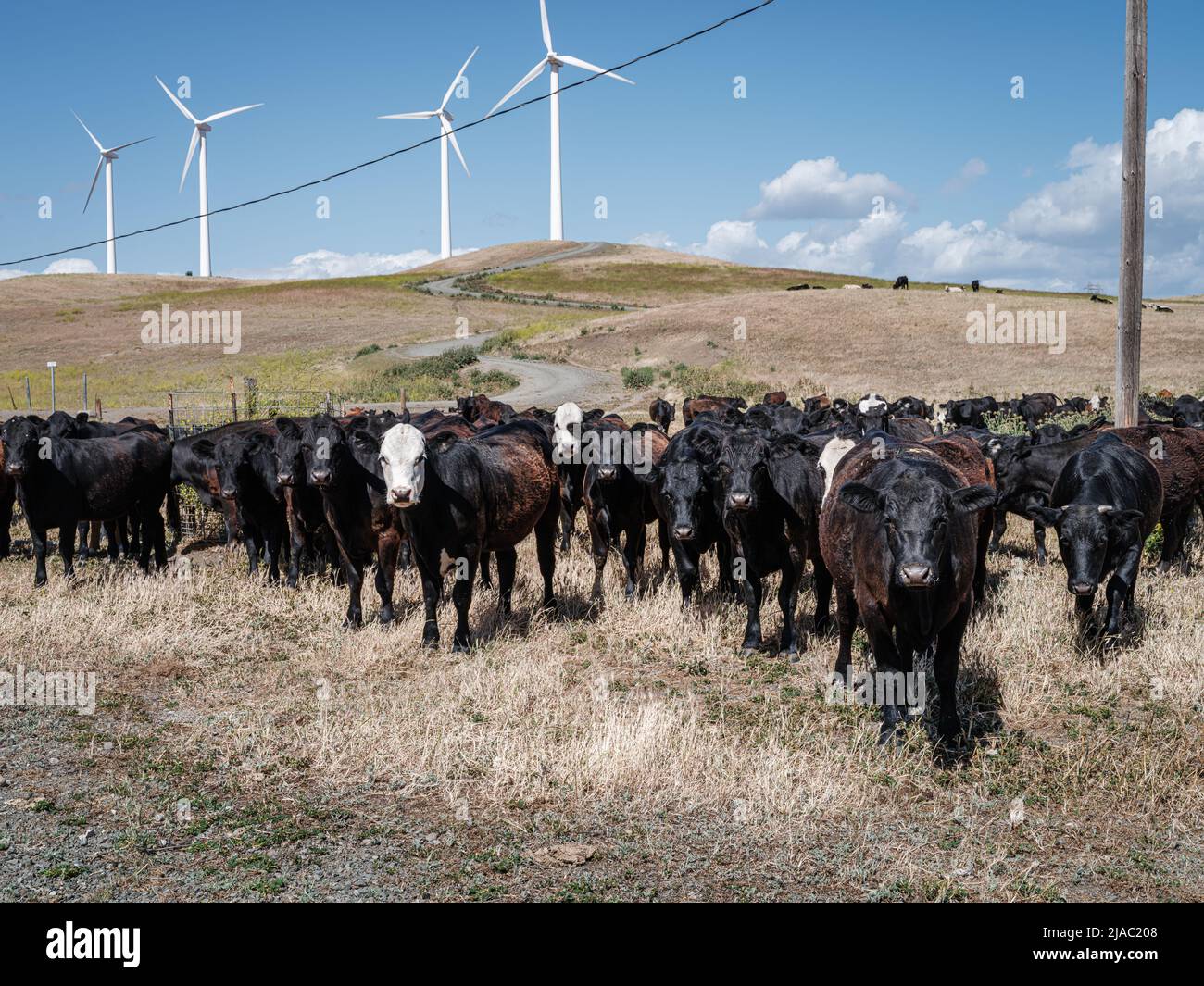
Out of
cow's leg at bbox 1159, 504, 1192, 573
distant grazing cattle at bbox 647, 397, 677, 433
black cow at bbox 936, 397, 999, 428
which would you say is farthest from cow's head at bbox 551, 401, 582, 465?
black cow at bbox 936, 397, 999, 428

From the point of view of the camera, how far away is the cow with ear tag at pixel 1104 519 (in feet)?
30.9

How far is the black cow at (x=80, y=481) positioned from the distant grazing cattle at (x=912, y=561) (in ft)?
36.2

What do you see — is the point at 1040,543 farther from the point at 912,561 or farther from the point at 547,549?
the point at 912,561

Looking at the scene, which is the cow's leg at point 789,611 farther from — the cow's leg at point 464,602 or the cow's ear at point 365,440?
the cow's ear at point 365,440

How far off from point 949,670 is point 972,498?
1.31 m

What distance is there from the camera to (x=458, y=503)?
1023 centimetres

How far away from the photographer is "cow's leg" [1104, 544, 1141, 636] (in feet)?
32.0

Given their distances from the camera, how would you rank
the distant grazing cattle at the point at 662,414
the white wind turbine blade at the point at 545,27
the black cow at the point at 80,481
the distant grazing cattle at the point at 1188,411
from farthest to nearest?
the white wind turbine blade at the point at 545,27 → the distant grazing cattle at the point at 662,414 → the distant grazing cattle at the point at 1188,411 → the black cow at the point at 80,481

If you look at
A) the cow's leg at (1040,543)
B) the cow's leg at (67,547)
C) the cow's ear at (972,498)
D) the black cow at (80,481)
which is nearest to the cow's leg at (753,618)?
the cow's ear at (972,498)

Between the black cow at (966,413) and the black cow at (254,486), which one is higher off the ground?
the black cow at (966,413)

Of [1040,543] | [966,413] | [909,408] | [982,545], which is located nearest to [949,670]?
[982,545]

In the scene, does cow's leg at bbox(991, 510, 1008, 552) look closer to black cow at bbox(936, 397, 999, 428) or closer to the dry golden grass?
the dry golden grass

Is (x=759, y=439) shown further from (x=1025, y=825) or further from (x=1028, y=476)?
(x=1028, y=476)

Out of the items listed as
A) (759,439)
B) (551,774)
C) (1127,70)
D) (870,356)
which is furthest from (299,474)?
(870,356)
